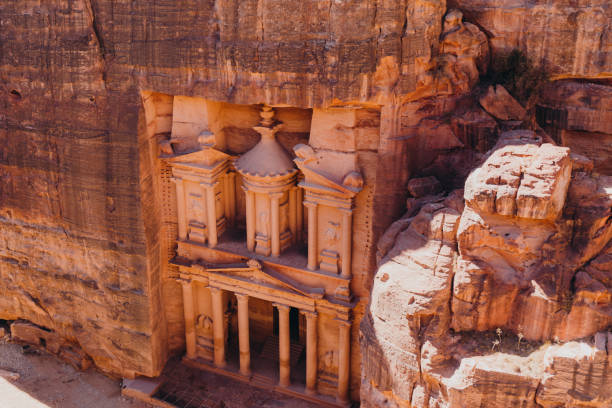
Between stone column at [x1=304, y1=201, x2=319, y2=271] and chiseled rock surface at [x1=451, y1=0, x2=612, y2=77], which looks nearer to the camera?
chiseled rock surface at [x1=451, y1=0, x2=612, y2=77]

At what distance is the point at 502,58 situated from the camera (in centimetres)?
1280

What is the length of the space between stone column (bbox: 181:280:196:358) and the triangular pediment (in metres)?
3.02

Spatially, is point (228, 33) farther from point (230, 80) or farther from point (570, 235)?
point (570, 235)

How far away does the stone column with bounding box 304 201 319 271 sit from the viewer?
1366cm

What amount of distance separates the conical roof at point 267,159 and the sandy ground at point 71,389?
5.49 m

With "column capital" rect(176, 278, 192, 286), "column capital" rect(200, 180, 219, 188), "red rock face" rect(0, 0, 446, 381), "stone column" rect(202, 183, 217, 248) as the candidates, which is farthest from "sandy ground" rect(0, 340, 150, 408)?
"column capital" rect(200, 180, 219, 188)

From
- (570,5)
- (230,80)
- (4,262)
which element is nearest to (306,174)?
(230,80)

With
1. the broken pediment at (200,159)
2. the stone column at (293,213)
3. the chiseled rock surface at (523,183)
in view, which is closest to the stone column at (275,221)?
the stone column at (293,213)

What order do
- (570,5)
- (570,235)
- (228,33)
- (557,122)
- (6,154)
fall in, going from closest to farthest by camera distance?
(570,235)
(570,5)
(228,33)
(557,122)
(6,154)

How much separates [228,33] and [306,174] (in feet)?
10.5

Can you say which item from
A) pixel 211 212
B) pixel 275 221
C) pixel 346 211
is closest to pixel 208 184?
pixel 211 212

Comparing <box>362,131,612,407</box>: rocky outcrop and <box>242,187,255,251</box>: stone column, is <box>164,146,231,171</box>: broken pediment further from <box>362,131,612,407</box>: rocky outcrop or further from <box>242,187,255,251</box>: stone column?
<box>362,131,612,407</box>: rocky outcrop

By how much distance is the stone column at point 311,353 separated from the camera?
1455 centimetres

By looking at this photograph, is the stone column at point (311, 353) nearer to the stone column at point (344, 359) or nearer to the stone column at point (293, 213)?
the stone column at point (344, 359)
